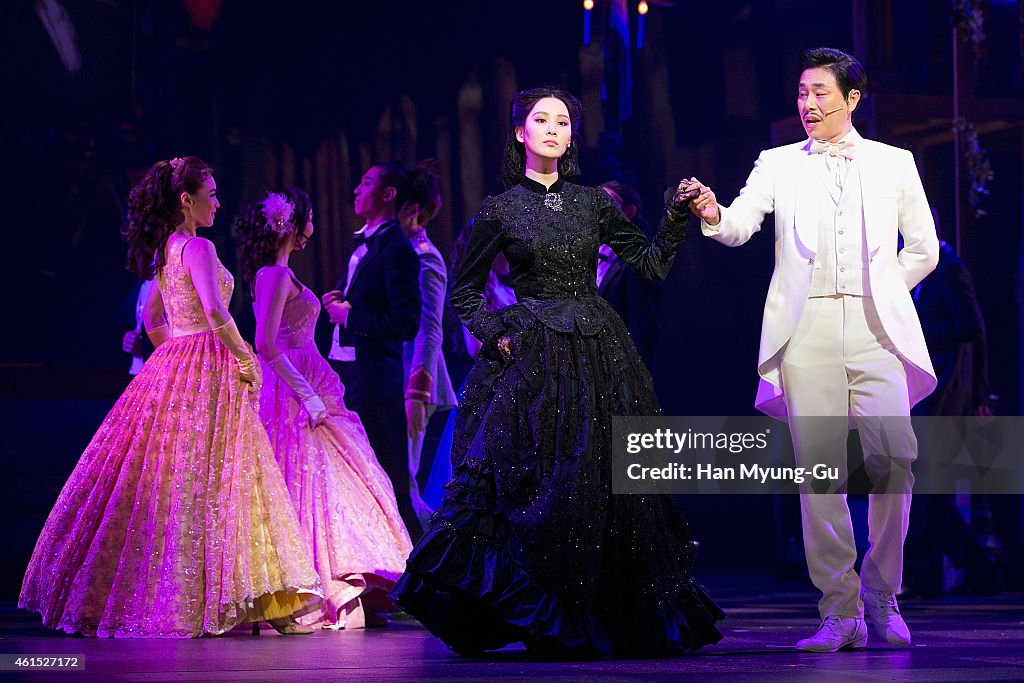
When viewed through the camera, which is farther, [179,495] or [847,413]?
[179,495]

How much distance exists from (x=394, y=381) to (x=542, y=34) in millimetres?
2181

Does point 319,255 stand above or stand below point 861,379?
above

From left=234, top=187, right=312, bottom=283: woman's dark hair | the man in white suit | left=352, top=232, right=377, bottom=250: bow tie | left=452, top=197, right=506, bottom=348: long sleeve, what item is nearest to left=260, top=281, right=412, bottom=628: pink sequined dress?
left=234, top=187, right=312, bottom=283: woman's dark hair

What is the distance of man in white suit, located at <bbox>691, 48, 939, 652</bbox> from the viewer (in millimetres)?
3984

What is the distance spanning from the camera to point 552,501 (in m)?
3.76

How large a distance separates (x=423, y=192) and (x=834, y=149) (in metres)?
2.51

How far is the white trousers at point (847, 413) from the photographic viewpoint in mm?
3996

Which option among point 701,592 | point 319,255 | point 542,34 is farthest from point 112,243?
point 701,592

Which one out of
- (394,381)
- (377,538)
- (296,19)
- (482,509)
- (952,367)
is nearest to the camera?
(482,509)

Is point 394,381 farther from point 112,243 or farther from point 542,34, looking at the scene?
point 542,34

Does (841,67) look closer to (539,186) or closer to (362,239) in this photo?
(539,186)

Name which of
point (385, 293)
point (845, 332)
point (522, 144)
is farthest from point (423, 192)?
point (845, 332)

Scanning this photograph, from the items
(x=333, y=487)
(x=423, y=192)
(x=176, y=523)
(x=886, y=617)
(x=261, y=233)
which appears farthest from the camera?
(x=423, y=192)

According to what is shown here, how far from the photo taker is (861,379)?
4.04 meters
